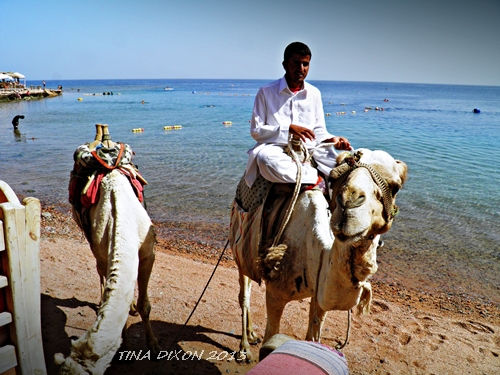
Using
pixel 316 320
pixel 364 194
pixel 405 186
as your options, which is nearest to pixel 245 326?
pixel 316 320

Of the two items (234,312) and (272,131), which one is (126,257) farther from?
(234,312)

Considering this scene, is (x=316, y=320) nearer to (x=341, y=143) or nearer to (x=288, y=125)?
(x=341, y=143)

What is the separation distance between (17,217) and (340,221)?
191 centimetres

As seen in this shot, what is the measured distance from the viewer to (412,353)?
4.78 meters

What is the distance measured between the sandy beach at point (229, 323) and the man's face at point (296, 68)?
3096 mm

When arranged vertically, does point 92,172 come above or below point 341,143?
below

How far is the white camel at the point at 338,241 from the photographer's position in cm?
204

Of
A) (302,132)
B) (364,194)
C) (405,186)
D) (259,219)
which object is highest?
(302,132)

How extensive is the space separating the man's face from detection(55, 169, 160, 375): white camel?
1805 mm

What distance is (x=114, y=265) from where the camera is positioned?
2.88m

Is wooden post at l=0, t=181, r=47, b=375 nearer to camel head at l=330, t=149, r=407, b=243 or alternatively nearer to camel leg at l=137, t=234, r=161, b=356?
camel leg at l=137, t=234, r=161, b=356

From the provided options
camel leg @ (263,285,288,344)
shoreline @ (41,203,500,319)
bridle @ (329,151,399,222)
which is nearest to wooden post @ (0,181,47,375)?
camel leg @ (263,285,288,344)

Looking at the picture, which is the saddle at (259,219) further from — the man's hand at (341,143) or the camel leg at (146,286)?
the camel leg at (146,286)

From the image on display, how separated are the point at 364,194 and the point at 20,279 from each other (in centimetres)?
216
